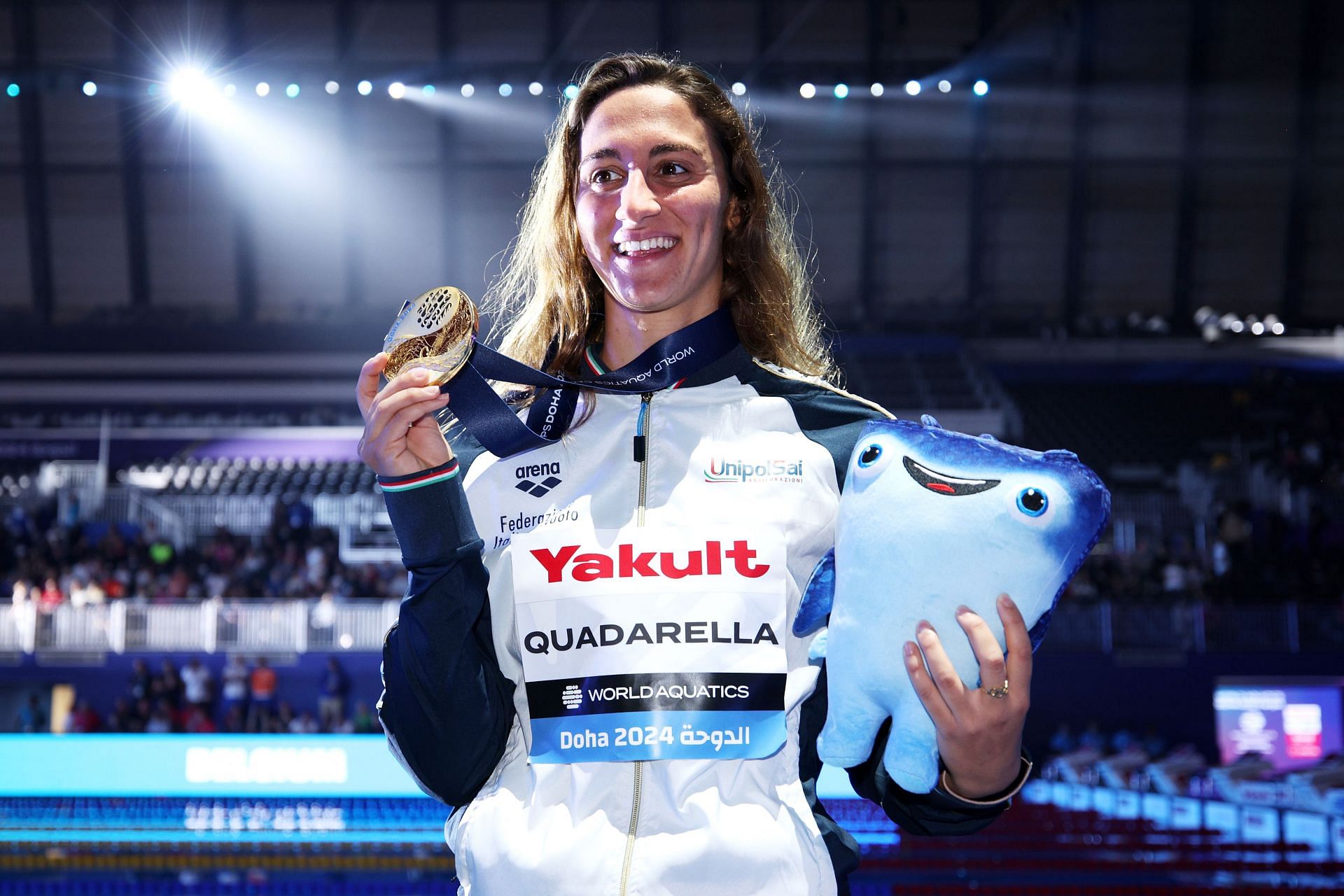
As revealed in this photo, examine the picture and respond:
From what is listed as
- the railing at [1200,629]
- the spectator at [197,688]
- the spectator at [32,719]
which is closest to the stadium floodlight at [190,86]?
the spectator at [32,719]

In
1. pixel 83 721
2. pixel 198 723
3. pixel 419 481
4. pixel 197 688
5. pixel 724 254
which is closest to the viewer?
pixel 419 481

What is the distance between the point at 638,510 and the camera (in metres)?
1.68

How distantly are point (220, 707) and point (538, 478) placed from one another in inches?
568

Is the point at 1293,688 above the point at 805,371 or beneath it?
beneath

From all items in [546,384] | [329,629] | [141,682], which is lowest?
[141,682]

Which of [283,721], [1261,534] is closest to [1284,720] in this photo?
[1261,534]

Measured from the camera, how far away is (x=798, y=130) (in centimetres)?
2109

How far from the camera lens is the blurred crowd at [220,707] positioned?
14.0 metres

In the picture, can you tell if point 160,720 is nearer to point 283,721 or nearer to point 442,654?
point 283,721

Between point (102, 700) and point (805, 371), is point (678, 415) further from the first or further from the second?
point (102, 700)

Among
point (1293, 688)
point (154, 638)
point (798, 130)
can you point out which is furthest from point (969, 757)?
point (798, 130)

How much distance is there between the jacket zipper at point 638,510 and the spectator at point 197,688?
13.9m

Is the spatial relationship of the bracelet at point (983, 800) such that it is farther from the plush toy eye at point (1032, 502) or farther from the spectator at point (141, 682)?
the spectator at point (141, 682)

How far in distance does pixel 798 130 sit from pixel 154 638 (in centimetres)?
1282
